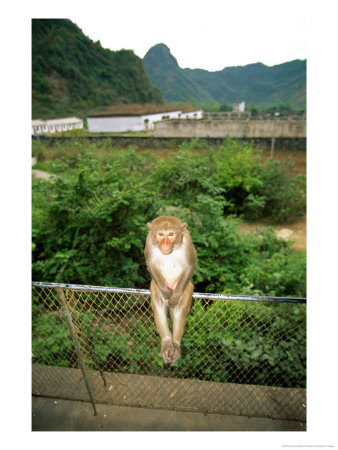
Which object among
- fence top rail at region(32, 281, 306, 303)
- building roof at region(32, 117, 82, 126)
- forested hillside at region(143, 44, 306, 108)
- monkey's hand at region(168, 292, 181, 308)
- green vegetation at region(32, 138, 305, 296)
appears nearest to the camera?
monkey's hand at region(168, 292, 181, 308)

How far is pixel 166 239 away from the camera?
1.53 metres

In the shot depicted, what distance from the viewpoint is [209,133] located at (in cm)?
1895

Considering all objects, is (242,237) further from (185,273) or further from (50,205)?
(185,273)

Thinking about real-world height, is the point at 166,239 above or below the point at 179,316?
above

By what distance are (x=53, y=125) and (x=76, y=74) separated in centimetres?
1351

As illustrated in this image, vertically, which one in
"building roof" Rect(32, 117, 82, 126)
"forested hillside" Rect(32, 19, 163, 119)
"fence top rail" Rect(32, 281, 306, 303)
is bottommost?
"fence top rail" Rect(32, 281, 306, 303)

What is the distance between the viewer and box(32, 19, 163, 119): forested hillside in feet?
117

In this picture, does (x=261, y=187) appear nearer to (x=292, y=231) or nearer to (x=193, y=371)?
(x=292, y=231)

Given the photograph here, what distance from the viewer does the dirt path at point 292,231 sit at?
26.2 feet

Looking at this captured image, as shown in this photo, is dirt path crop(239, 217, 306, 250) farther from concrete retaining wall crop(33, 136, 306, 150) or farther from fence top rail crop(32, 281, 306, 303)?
fence top rail crop(32, 281, 306, 303)

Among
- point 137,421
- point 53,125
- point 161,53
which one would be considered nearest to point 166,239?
point 137,421

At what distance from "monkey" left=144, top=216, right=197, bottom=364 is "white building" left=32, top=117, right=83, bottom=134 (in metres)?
29.2

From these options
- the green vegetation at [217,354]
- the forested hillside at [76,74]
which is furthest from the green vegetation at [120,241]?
the forested hillside at [76,74]

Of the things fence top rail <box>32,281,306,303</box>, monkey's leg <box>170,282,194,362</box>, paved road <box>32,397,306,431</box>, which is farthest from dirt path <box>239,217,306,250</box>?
monkey's leg <box>170,282,194,362</box>
